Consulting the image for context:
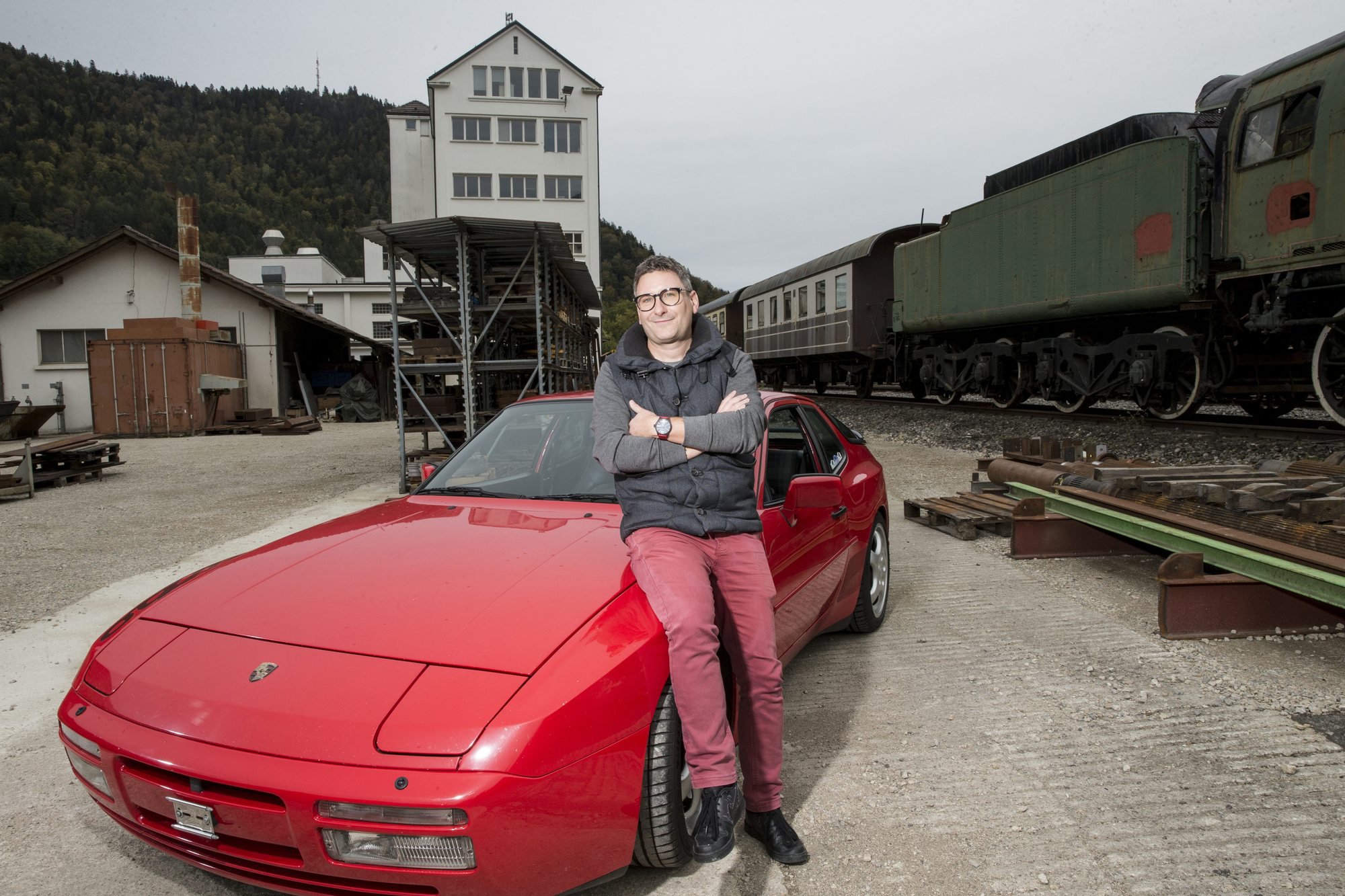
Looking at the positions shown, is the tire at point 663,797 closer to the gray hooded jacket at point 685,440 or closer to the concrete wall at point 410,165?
the gray hooded jacket at point 685,440

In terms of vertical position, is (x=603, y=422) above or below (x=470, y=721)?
above

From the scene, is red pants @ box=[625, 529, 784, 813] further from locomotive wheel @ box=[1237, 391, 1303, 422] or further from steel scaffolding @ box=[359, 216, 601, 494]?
locomotive wheel @ box=[1237, 391, 1303, 422]

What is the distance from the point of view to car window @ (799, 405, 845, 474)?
4015mm

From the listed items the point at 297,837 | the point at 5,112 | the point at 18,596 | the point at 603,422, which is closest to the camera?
the point at 297,837

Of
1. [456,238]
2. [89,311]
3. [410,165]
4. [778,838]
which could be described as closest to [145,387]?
[89,311]

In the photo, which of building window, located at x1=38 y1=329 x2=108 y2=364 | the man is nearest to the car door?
the man

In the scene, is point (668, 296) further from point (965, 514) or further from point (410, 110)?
point (410, 110)

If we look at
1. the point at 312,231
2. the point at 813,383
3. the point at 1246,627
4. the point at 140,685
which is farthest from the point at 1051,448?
the point at 312,231

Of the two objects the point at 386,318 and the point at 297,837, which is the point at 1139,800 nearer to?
the point at 297,837

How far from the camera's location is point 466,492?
343 cm

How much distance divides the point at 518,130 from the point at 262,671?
43.1 meters

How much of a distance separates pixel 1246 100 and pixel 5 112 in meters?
118

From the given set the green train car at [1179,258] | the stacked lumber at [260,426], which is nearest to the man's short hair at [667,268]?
the green train car at [1179,258]

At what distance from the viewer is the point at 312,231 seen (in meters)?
98.4
